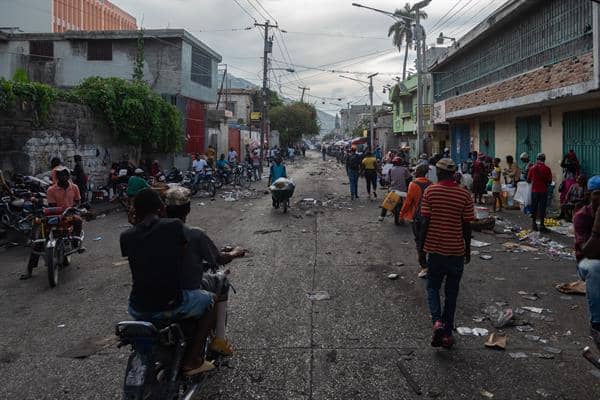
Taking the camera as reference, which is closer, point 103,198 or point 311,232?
point 311,232

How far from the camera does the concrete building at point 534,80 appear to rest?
13.7 metres

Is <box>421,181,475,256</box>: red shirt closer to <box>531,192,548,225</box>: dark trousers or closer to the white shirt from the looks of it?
<box>531,192,548,225</box>: dark trousers

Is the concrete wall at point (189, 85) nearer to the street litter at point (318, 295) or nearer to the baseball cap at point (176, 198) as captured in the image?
the street litter at point (318, 295)

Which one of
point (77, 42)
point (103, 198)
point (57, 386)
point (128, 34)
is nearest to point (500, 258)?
point (57, 386)

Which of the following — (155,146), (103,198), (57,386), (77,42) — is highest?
(77,42)

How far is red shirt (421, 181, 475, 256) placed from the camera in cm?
505

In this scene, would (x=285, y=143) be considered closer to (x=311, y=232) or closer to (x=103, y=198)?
(x=103, y=198)

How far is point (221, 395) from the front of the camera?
410 centimetres

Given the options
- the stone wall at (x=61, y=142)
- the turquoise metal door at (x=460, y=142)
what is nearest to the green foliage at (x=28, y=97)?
the stone wall at (x=61, y=142)

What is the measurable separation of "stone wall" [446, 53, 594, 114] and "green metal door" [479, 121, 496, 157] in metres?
1.32

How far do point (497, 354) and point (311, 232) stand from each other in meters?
7.23

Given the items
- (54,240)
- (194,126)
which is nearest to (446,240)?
(54,240)

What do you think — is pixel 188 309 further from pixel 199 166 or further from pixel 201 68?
pixel 201 68

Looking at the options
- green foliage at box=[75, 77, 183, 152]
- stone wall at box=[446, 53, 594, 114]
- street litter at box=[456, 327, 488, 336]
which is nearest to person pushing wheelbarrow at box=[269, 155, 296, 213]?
green foliage at box=[75, 77, 183, 152]
